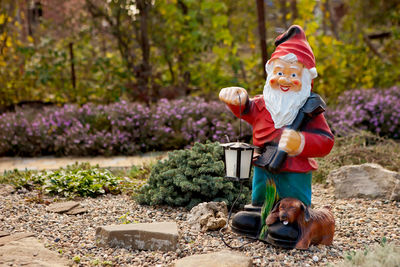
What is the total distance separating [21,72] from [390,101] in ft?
23.3

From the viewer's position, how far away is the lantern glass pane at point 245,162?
283 cm

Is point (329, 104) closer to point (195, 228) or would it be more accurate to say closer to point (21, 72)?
point (195, 228)

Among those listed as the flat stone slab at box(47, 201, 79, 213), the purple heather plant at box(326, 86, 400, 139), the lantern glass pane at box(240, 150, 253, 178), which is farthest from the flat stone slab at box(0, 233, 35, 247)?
the purple heather plant at box(326, 86, 400, 139)

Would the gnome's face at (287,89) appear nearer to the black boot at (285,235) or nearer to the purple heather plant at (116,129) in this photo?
the black boot at (285,235)

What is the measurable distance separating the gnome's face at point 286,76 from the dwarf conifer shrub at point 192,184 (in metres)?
1.11

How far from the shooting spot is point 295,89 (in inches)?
113

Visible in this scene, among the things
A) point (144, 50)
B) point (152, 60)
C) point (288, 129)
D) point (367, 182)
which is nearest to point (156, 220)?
point (288, 129)

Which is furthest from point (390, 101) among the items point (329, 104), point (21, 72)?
point (21, 72)

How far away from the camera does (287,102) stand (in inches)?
112

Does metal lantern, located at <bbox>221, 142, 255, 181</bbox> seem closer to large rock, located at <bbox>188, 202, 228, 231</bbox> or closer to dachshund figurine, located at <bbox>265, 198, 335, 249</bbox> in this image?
dachshund figurine, located at <bbox>265, 198, 335, 249</bbox>

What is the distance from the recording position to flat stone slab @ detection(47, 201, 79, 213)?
3.75m

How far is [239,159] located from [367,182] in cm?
199

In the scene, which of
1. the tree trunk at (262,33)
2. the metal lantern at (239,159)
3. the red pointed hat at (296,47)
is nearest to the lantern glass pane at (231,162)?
the metal lantern at (239,159)

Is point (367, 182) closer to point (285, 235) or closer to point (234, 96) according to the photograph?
point (285, 235)
